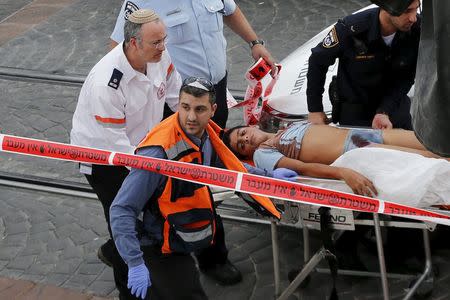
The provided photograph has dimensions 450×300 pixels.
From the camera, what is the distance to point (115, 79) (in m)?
4.45

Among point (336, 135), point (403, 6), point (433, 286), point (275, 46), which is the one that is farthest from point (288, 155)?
point (275, 46)

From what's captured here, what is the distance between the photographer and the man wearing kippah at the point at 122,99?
14.5 feet

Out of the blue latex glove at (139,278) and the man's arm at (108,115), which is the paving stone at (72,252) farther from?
the blue latex glove at (139,278)

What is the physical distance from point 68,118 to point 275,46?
2.21m

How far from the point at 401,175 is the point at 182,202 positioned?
1114 millimetres

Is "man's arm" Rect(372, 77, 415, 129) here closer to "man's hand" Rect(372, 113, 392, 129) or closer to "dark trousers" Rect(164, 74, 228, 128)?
"man's hand" Rect(372, 113, 392, 129)

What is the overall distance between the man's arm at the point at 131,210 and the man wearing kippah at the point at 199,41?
3.83 feet

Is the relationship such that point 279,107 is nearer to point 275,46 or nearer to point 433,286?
point 433,286

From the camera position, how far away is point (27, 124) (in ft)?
24.2

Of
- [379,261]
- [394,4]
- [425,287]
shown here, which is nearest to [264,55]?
[379,261]

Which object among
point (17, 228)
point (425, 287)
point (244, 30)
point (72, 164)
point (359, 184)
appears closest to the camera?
point (359, 184)

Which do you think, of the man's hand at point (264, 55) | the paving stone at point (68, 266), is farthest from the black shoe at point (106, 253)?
the man's hand at point (264, 55)

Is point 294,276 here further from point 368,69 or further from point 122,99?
point 122,99

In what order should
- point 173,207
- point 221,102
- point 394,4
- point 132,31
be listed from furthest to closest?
point 221,102 → point 132,31 → point 173,207 → point 394,4
